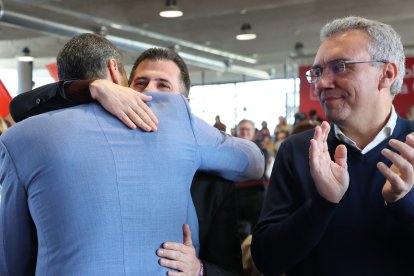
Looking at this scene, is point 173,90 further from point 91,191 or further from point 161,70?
point 91,191

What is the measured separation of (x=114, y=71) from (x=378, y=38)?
78cm

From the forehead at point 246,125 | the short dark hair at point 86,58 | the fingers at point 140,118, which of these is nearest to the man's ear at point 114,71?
the short dark hair at point 86,58

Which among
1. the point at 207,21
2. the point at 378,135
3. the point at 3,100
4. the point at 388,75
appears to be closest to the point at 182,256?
the point at 378,135

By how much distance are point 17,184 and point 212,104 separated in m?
19.2

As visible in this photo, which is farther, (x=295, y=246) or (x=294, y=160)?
(x=294, y=160)

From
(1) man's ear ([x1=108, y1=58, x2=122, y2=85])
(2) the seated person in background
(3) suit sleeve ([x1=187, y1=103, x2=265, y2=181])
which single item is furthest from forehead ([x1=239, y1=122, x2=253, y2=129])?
(1) man's ear ([x1=108, y1=58, x2=122, y2=85])

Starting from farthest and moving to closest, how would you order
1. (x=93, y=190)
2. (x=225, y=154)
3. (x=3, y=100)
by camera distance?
1. (x=3, y=100)
2. (x=225, y=154)
3. (x=93, y=190)

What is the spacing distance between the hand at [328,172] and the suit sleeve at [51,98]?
1.96ft

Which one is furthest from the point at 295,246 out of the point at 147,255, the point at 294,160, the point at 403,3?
the point at 403,3

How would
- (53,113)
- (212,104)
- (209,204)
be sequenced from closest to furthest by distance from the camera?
(53,113) < (209,204) < (212,104)

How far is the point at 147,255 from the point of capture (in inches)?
50.9

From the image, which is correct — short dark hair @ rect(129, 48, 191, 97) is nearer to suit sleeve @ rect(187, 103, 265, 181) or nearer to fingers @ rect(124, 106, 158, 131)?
suit sleeve @ rect(187, 103, 265, 181)

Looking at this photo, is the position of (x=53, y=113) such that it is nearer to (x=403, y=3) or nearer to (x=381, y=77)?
(x=381, y=77)

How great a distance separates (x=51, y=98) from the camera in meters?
1.40
